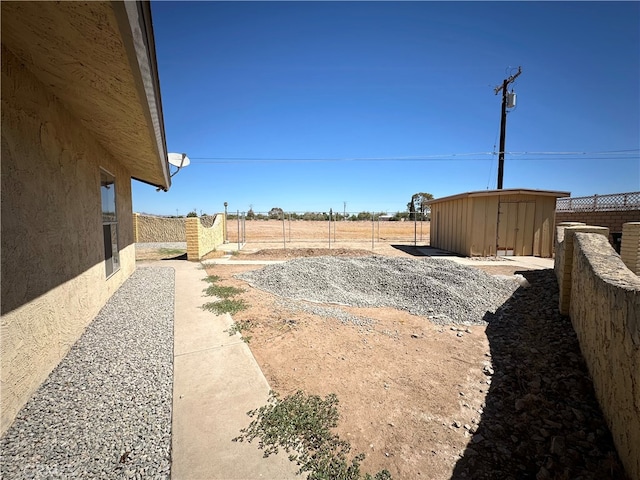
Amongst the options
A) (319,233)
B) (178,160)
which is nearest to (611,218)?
(178,160)

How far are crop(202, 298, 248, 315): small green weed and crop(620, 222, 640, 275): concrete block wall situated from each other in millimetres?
7297

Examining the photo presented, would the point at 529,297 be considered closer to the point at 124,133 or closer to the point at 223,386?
the point at 223,386

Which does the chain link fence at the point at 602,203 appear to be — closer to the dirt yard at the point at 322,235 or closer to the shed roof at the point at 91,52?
the dirt yard at the point at 322,235

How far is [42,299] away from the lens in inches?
106

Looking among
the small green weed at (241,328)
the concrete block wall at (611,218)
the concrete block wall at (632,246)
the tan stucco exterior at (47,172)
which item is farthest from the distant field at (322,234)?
the tan stucco exterior at (47,172)

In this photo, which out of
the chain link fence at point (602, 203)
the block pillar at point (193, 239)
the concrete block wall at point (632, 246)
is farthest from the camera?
the chain link fence at point (602, 203)

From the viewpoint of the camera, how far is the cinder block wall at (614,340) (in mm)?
1650

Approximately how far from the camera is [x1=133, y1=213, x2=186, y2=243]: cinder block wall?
1859cm

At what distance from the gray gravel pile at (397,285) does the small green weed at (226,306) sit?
1.08 metres

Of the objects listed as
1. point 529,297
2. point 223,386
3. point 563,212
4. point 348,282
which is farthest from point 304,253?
point 563,212

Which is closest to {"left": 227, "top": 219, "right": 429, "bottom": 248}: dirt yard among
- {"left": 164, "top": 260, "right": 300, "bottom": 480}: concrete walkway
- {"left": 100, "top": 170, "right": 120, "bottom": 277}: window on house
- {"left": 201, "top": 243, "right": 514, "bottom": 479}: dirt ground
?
{"left": 100, "top": 170, "right": 120, "bottom": 277}: window on house

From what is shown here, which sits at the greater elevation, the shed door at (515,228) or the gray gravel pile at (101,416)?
→ the shed door at (515,228)

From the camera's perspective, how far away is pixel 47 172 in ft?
9.78

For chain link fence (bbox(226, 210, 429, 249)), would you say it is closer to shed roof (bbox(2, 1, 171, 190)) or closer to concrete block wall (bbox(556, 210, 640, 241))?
concrete block wall (bbox(556, 210, 640, 241))
